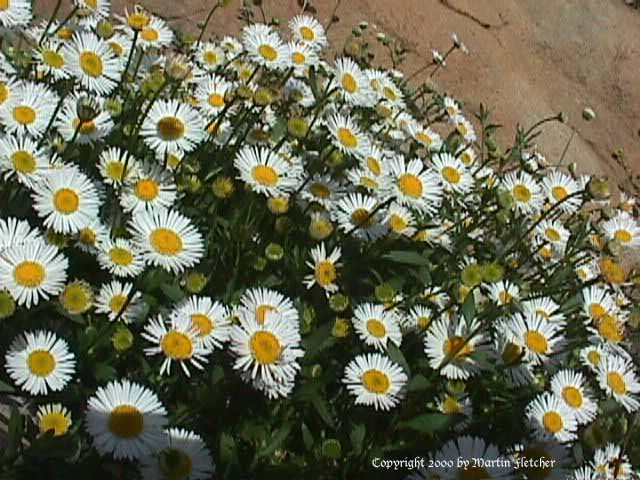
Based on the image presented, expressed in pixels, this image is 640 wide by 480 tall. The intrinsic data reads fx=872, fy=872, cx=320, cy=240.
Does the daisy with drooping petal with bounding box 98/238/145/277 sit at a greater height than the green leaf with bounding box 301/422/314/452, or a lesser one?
greater

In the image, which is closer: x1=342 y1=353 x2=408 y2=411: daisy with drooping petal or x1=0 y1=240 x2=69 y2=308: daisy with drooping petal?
x1=0 y1=240 x2=69 y2=308: daisy with drooping petal

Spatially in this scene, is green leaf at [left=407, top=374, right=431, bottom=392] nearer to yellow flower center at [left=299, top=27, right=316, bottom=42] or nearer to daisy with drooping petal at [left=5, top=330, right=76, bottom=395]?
daisy with drooping petal at [left=5, top=330, right=76, bottom=395]

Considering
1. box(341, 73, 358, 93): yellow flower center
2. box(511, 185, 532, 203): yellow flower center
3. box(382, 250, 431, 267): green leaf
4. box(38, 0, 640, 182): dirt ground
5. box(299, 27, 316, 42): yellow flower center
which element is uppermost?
box(38, 0, 640, 182): dirt ground

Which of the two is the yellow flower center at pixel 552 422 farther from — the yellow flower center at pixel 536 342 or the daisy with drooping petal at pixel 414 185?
the daisy with drooping petal at pixel 414 185

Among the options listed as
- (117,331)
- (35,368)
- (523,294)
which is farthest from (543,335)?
(35,368)

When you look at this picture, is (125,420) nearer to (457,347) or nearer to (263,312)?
(263,312)

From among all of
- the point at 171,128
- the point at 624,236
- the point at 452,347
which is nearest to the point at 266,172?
the point at 171,128

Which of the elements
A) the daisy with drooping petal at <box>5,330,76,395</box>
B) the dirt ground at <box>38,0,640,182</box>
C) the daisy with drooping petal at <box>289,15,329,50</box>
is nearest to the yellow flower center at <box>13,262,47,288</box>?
the daisy with drooping petal at <box>5,330,76,395</box>

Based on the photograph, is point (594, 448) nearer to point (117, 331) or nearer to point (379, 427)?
point (379, 427)
